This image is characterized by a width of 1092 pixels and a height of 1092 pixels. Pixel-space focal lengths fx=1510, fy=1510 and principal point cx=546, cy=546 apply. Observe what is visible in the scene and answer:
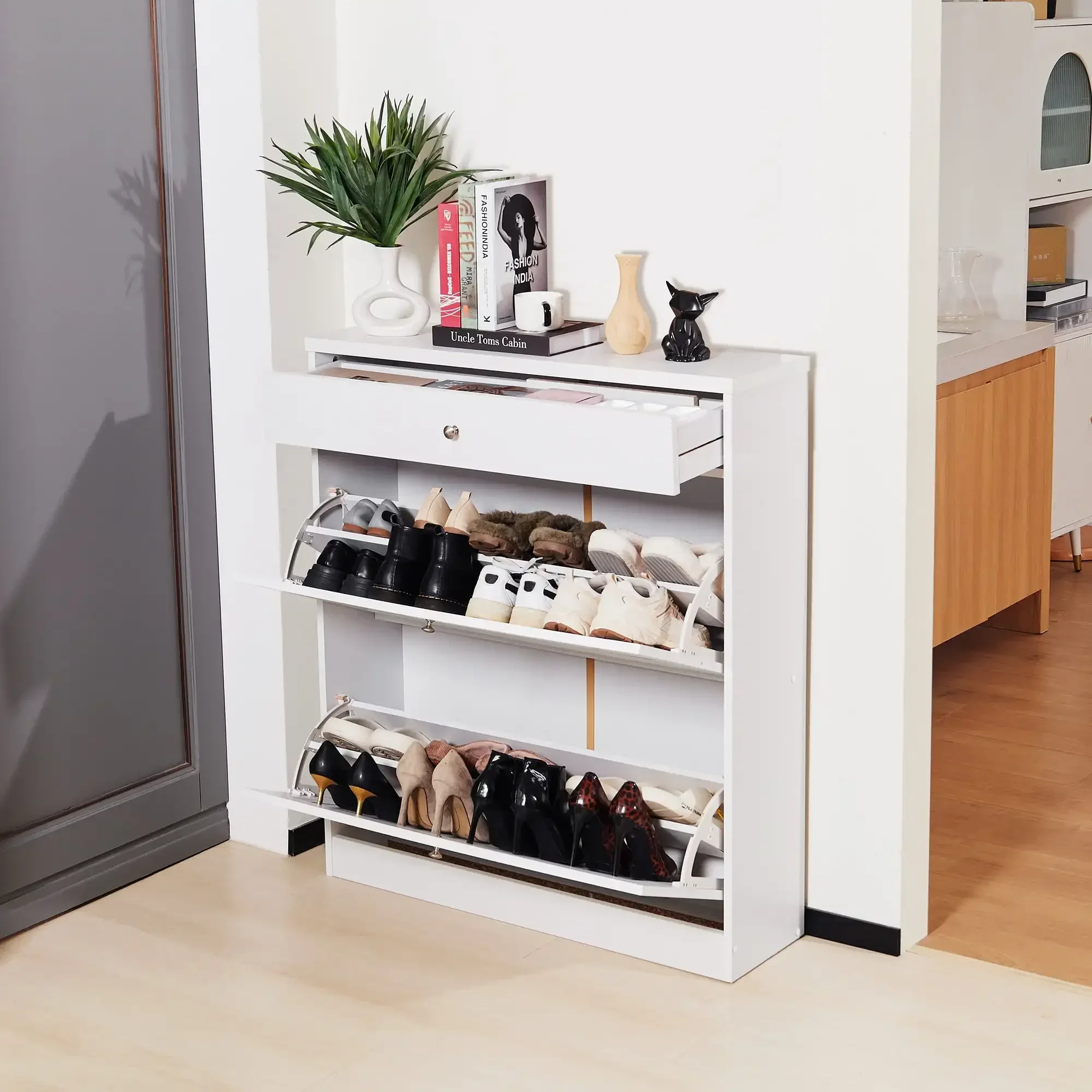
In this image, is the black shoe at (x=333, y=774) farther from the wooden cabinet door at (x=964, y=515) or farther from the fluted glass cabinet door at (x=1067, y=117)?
the fluted glass cabinet door at (x=1067, y=117)

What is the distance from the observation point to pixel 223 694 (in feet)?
10.5

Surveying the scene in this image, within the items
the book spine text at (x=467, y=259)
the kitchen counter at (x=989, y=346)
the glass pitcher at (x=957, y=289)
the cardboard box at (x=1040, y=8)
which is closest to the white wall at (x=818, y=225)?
the book spine text at (x=467, y=259)

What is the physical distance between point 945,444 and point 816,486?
131 cm

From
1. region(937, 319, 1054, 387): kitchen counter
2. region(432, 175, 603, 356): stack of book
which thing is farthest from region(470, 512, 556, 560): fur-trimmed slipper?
region(937, 319, 1054, 387): kitchen counter

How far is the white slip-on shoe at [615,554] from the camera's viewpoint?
8.71 ft

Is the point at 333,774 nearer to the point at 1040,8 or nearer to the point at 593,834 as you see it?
the point at 593,834

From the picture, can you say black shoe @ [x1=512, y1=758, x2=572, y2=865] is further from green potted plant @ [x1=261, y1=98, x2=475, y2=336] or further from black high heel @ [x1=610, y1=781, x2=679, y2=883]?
green potted plant @ [x1=261, y1=98, x2=475, y2=336]

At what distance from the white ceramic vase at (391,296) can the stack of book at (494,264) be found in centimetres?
6

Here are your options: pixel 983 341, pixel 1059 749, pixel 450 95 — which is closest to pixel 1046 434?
pixel 983 341

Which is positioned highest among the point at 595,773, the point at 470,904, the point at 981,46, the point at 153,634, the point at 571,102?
the point at 981,46

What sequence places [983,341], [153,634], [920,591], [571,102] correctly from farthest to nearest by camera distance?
[983,341]
[153,634]
[571,102]
[920,591]

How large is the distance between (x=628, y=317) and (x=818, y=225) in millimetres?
358

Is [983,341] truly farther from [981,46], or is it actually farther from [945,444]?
[981,46]

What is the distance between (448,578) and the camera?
2740 mm
